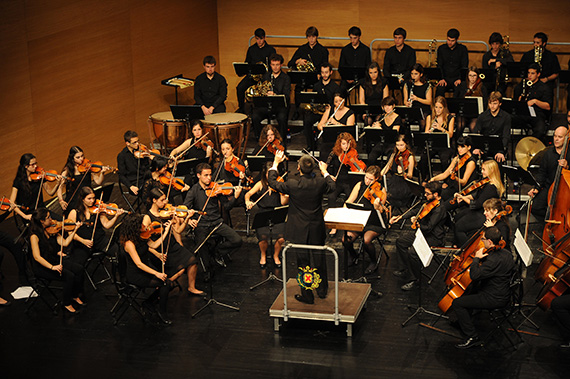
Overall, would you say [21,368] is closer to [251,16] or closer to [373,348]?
[373,348]

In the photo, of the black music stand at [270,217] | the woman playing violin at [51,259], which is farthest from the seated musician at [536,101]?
the woman playing violin at [51,259]

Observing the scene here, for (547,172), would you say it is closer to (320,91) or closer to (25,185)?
(320,91)

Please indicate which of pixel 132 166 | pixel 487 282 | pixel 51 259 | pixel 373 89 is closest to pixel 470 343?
pixel 487 282

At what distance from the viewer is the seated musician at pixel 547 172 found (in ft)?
27.1

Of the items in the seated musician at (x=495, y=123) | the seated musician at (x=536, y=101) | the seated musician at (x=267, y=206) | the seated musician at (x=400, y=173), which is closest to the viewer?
the seated musician at (x=267, y=206)

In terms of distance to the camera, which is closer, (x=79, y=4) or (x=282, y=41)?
(x=79, y=4)

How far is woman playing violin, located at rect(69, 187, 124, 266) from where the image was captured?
7.46m

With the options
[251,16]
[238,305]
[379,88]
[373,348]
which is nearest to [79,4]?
[251,16]

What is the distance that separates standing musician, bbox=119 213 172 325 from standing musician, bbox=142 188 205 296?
0.52 feet

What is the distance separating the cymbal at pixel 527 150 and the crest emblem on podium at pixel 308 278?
375cm

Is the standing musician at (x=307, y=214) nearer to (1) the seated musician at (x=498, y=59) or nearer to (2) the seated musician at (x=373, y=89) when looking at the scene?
(2) the seated musician at (x=373, y=89)

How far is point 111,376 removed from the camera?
6172mm

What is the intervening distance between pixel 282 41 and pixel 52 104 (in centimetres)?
467

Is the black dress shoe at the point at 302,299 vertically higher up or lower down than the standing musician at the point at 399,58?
lower down
